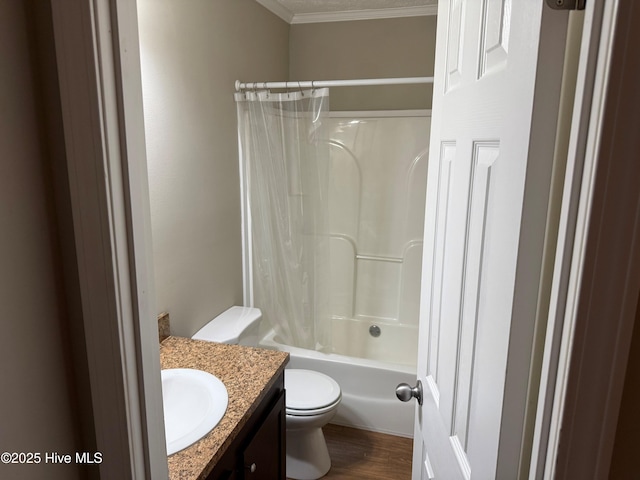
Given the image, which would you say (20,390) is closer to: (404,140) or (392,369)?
(392,369)

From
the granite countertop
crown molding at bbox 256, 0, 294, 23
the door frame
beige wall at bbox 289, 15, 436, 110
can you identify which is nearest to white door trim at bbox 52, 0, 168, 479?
the door frame

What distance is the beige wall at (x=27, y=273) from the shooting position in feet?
1.94

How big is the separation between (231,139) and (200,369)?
130cm

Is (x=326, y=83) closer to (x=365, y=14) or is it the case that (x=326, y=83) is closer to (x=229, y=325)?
(x=365, y=14)

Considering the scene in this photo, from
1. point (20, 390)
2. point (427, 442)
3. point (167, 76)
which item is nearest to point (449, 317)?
point (427, 442)

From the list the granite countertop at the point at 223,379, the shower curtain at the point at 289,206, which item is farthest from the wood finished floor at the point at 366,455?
the granite countertop at the point at 223,379

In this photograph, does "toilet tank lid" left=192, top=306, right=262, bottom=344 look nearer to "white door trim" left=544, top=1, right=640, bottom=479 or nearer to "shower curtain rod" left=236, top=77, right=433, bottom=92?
"shower curtain rod" left=236, top=77, right=433, bottom=92

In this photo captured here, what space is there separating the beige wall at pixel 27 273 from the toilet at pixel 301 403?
1329 mm

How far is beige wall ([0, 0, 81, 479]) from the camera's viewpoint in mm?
591

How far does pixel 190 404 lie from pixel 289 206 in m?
1.35

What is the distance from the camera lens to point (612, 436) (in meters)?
0.56

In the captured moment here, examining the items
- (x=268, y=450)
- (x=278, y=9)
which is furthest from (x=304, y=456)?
(x=278, y=9)

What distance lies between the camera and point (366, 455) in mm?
2320

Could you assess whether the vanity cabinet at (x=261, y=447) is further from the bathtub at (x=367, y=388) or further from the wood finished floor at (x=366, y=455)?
the bathtub at (x=367, y=388)
